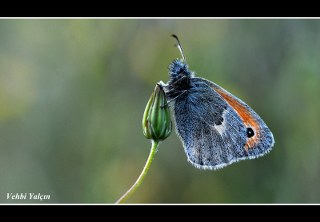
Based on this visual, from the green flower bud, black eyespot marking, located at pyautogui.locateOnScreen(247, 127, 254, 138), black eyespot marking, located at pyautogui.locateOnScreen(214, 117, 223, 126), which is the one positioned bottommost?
black eyespot marking, located at pyautogui.locateOnScreen(247, 127, 254, 138)

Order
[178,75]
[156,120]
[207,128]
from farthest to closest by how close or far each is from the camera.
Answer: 1. [207,128]
2. [178,75]
3. [156,120]

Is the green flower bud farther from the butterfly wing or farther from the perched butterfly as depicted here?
the butterfly wing

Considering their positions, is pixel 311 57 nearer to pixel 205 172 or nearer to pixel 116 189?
pixel 205 172

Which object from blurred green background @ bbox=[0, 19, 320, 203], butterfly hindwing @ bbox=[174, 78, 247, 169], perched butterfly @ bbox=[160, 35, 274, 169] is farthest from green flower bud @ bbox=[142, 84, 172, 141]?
blurred green background @ bbox=[0, 19, 320, 203]

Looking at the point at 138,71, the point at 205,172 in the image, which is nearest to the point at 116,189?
the point at 205,172

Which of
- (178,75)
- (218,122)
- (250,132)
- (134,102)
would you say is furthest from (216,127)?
(134,102)

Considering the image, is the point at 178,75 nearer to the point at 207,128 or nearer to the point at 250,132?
the point at 207,128

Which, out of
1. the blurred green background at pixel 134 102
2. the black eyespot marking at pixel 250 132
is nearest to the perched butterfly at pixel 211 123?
the black eyespot marking at pixel 250 132
